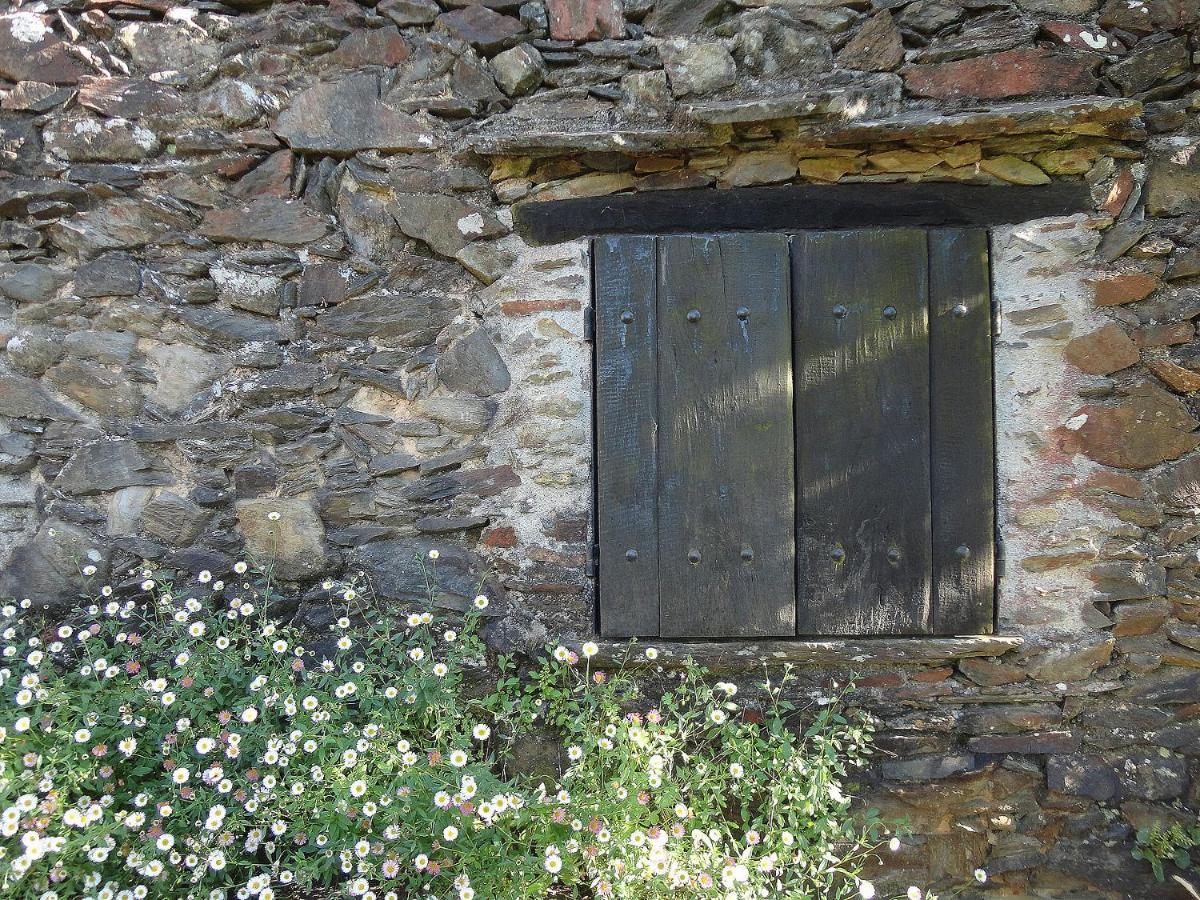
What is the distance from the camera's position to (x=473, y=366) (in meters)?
2.32

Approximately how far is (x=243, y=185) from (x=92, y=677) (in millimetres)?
1482

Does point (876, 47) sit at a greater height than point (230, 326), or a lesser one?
greater

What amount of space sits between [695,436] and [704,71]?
1.05 meters

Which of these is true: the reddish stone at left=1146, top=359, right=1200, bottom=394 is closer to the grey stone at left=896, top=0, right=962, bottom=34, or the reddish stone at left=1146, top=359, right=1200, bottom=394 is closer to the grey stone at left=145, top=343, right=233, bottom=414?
the grey stone at left=896, top=0, right=962, bottom=34

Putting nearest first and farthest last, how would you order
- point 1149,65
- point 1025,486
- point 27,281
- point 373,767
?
point 373,767, point 1149,65, point 1025,486, point 27,281

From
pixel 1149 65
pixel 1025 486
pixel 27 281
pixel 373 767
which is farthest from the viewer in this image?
pixel 27 281

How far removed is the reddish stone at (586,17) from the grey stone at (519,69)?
0.10m

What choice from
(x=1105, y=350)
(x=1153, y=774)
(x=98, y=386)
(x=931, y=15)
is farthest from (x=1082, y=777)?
(x=98, y=386)

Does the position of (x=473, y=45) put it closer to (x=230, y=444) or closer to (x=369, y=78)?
(x=369, y=78)

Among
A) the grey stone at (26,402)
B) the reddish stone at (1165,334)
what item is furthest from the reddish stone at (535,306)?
the reddish stone at (1165,334)

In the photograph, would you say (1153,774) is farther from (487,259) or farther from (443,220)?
(443,220)

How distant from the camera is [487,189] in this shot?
232cm

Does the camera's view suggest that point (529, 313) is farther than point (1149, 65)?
Yes

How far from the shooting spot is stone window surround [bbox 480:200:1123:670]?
7.27 ft
